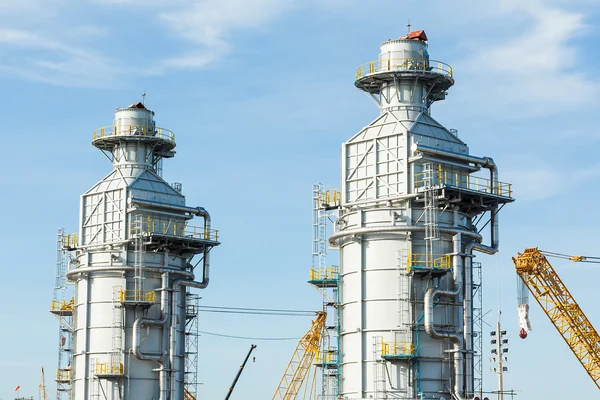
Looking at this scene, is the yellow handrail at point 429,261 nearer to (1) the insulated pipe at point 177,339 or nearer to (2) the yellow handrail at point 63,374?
(1) the insulated pipe at point 177,339

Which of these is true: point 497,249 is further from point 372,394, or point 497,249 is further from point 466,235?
point 372,394

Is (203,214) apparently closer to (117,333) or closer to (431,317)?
(117,333)

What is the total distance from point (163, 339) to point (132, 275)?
5.67 meters

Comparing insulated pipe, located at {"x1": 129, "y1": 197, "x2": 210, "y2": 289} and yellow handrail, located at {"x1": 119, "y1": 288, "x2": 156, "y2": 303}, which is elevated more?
insulated pipe, located at {"x1": 129, "y1": 197, "x2": 210, "y2": 289}

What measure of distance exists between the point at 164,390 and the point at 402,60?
3184 centimetres

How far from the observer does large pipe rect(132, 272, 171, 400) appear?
9531 cm

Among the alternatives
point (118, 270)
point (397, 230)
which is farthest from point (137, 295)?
point (397, 230)

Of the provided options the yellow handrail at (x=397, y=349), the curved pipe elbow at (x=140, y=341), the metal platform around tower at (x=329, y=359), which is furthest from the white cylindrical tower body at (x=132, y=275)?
the yellow handrail at (x=397, y=349)

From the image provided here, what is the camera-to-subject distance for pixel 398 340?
80.5 m

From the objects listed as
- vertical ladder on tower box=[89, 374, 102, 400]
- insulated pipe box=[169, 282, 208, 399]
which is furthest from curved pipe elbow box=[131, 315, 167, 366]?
vertical ladder on tower box=[89, 374, 102, 400]

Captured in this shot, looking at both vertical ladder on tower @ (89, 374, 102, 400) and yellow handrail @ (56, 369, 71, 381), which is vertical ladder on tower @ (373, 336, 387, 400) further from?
yellow handrail @ (56, 369, 71, 381)

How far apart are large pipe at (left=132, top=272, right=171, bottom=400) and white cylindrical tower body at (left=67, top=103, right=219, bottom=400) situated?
78mm

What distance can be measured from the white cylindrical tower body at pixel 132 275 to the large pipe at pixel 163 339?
8cm

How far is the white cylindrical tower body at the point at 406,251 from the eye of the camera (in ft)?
263
